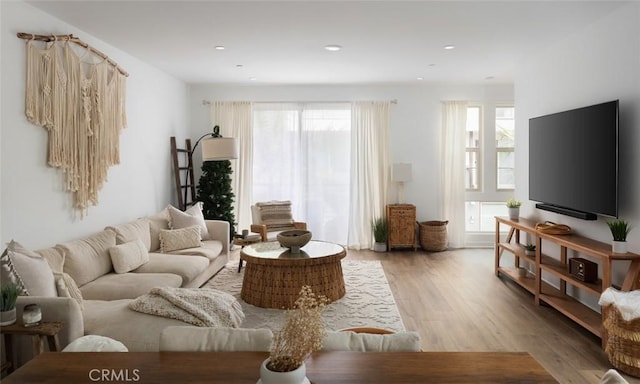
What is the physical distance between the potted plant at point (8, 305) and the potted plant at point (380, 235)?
5.32 metres

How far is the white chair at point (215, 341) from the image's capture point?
1.55 meters

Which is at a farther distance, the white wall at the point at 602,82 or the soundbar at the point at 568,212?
the soundbar at the point at 568,212

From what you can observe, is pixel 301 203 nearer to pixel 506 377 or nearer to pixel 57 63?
pixel 57 63

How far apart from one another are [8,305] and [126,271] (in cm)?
158

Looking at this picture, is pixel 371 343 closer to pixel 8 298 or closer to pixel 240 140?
pixel 8 298

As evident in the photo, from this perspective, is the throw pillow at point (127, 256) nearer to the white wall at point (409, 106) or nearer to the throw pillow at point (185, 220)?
the throw pillow at point (185, 220)

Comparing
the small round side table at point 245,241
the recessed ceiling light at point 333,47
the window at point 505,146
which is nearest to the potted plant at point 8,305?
the small round side table at point 245,241

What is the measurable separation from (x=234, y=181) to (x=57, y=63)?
3806 millimetres

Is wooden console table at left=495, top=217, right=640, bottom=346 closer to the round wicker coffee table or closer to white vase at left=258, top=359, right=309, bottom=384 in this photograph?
the round wicker coffee table

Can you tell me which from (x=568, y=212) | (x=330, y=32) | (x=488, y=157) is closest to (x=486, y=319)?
(x=568, y=212)

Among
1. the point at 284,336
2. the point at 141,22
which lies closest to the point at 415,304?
the point at 284,336

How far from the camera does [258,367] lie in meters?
→ 1.42

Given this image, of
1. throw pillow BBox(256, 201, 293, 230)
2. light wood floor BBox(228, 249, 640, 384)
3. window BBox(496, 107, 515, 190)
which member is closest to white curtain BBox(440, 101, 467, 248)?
window BBox(496, 107, 515, 190)

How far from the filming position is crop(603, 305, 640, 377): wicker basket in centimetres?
282
